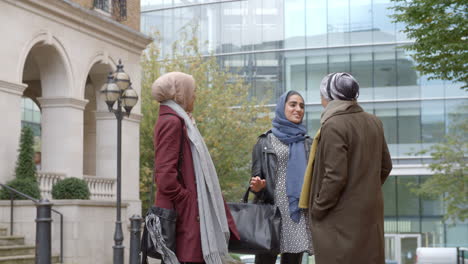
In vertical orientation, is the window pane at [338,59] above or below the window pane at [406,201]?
above

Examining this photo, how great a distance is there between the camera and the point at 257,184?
7660 mm

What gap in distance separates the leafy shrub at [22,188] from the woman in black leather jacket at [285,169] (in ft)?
41.0

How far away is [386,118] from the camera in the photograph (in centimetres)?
4828

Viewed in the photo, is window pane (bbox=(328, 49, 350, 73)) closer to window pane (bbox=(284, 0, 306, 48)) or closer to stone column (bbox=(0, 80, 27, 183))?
window pane (bbox=(284, 0, 306, 48))

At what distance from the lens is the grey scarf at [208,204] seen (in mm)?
6102

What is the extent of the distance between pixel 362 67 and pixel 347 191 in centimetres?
4380

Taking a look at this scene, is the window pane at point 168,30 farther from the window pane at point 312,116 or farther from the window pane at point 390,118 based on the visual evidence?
the window pane at point 390,118

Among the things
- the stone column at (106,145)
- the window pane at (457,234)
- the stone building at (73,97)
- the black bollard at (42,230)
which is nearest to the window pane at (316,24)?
the window pane at (457,234)

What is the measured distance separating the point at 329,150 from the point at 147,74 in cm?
3252

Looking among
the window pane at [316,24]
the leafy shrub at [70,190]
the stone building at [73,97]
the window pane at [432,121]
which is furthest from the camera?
the window pane at [316,24]

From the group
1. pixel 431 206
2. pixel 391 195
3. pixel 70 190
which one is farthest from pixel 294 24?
pixel 70 190

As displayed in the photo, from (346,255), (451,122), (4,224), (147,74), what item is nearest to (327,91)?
(346,255)

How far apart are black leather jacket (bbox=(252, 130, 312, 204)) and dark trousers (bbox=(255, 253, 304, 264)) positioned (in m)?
0.55

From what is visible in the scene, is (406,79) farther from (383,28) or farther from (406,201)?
(406,201)
